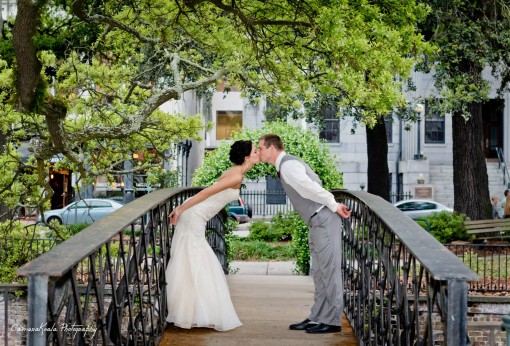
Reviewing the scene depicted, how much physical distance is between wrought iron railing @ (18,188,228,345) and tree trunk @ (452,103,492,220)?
1689 centimetres

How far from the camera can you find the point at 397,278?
532 centimetres

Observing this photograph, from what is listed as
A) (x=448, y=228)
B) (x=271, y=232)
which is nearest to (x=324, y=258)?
(x=448, y=228)

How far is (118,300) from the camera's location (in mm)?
5434

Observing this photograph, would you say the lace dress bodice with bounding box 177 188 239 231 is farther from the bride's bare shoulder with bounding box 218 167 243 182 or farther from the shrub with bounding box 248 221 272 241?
the shrub with bounding box 248 221 272 241

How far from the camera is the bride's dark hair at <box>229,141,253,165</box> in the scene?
791 cm

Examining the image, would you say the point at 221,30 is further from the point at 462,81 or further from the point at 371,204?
the point at 371,204

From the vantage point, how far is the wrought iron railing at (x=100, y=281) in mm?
3756

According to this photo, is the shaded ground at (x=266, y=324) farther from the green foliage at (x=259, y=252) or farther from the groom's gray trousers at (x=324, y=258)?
the green foliage at (x=259, y=252)

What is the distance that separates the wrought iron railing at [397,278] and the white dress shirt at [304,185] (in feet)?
0.95

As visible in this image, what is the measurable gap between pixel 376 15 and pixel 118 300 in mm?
6995

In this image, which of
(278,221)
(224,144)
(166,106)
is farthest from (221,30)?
(166,106)

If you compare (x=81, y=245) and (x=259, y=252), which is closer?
(x=81, y=245)

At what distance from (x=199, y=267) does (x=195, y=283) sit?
0.17 metres

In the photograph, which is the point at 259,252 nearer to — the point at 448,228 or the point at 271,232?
the point at 271,232
